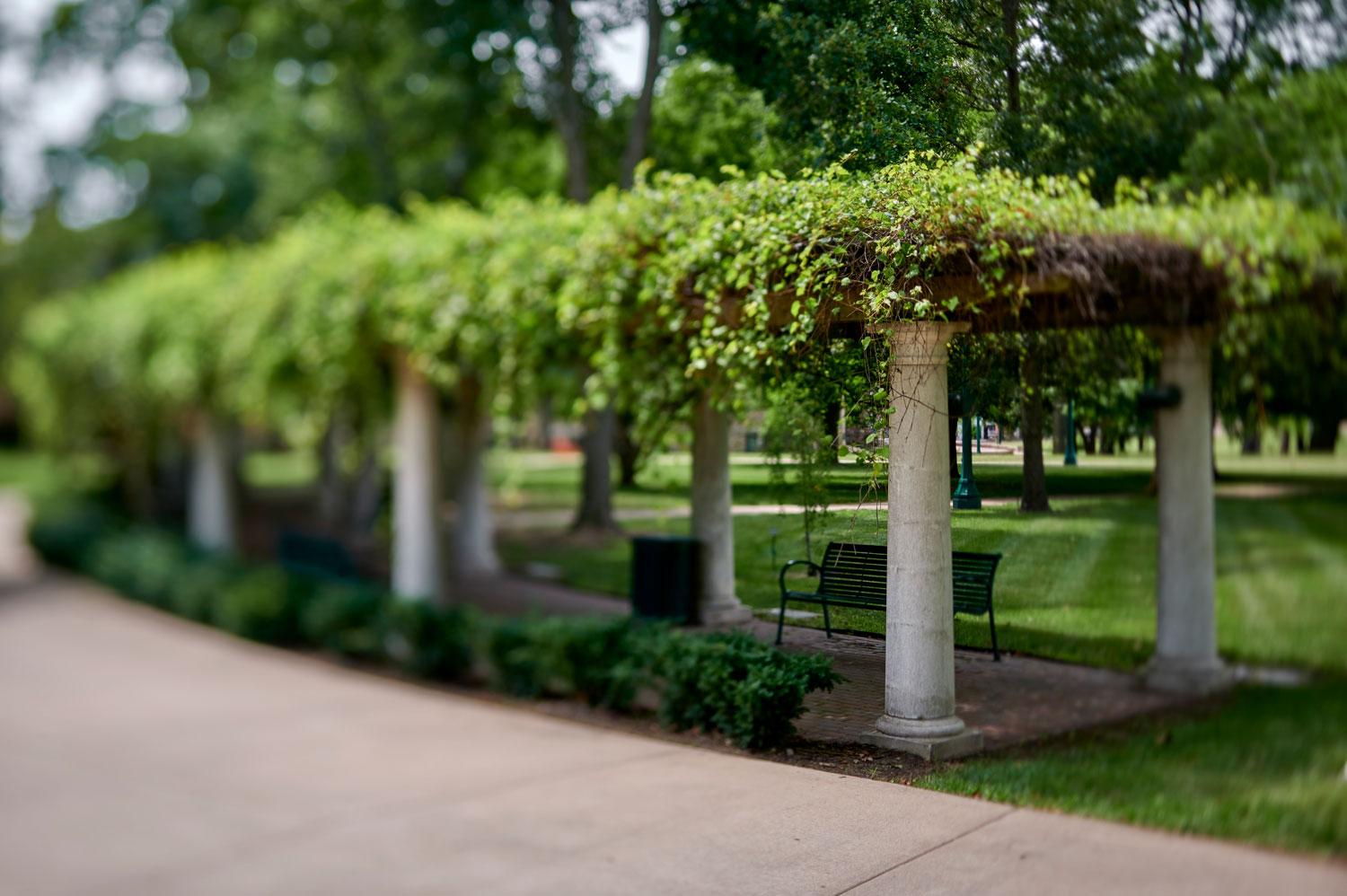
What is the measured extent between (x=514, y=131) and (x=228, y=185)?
9513mm

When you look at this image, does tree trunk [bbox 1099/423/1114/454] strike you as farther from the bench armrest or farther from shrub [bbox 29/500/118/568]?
shrub [bbox 29/500/118/568]

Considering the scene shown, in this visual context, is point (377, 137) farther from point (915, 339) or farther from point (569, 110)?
point (915, 339)

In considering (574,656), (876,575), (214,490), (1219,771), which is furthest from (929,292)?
(214,490)

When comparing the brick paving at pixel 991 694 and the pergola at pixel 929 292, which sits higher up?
the pergola at pixel 929 292

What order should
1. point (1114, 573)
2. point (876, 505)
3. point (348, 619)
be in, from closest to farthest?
1. point (876, 505)
2. point (1114, 573)
3. point (348, 619)

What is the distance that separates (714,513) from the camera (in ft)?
12.4

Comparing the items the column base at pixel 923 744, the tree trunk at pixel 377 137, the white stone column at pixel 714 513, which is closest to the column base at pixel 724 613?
the white stone column at pixel 714 513

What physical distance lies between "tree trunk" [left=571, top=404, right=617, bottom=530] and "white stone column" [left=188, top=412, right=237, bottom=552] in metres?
10.0

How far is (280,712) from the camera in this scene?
→ 9.27m

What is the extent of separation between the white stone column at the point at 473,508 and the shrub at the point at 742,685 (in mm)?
7955

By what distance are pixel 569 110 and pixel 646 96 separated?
13.0 feet

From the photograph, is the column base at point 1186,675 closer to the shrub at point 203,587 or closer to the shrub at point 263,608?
the shrub at point 263,608

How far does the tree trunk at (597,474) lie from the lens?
7344 millimetres

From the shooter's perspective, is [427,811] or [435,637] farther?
[435,637]
